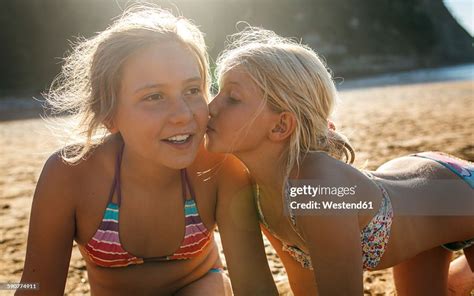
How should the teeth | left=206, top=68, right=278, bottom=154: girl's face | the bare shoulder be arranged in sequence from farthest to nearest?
1. left=206, top=68, right=278, bottom=154: girl's face
2. the teeth
3. the bare shoulder

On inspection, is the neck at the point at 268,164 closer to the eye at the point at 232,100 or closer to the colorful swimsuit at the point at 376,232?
the colorful swimsuit at the point at 376,232

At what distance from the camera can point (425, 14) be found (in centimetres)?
5619

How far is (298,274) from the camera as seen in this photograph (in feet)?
8.41

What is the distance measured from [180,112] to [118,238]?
641 millimetres

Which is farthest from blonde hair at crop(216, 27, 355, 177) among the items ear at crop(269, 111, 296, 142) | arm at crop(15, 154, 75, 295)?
arm at crop(15, 154, 75, 295)

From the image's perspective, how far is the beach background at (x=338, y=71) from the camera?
5136mm

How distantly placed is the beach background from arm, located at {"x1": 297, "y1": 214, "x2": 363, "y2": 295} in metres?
0.69

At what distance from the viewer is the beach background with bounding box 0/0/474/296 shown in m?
5.14

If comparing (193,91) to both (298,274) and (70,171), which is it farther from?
(298,274)

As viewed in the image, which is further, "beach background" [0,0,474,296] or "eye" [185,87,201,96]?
"beach background" [0,0,474,296]

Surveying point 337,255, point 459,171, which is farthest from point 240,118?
point 459,171

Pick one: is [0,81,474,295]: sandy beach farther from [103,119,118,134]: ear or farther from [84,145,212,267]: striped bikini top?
[103,119,118,134]: ear

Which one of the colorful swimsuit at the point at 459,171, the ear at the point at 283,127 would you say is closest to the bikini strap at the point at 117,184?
the ear at the point at 283,127

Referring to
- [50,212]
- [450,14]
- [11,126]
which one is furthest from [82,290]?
[450,14]
